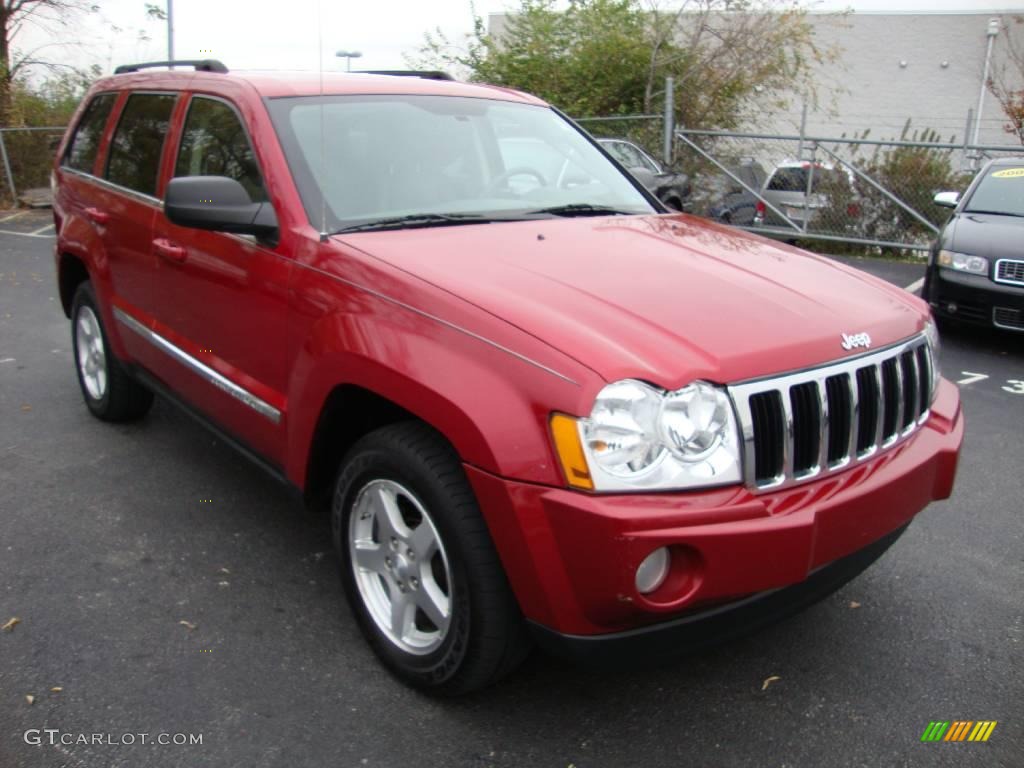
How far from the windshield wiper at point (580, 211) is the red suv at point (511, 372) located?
17mm

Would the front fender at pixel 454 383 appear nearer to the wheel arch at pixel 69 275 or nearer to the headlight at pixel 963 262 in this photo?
the wheel arch at pixel 69 275

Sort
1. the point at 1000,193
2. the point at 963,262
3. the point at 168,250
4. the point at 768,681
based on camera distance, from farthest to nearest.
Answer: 1. the point at 1000,193
2. the point at 963,262
3. the point at 168,250
4. the point at 768,681

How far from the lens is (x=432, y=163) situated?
356cm

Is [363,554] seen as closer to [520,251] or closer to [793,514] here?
[520,251]

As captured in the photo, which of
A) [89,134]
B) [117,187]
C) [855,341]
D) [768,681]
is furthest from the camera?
[89,134]

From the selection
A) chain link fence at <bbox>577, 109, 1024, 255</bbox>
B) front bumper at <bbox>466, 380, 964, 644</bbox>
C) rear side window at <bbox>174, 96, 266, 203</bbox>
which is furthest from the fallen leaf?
chain link fence at <bbox>577, 109, 1024, 255</bbox>

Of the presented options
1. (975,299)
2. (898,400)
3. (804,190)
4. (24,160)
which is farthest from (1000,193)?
(24,160)

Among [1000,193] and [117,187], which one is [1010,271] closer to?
[1000,193]

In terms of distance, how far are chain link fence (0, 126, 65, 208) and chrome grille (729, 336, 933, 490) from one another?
16580mm

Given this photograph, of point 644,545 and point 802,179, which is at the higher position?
point 802,179

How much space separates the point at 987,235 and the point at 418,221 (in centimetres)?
595

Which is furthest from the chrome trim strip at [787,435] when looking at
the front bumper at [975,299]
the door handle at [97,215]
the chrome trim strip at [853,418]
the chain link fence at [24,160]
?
the chain link fence at [24,160]

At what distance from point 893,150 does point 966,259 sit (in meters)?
5.80

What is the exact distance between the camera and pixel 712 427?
2334 millimetres
